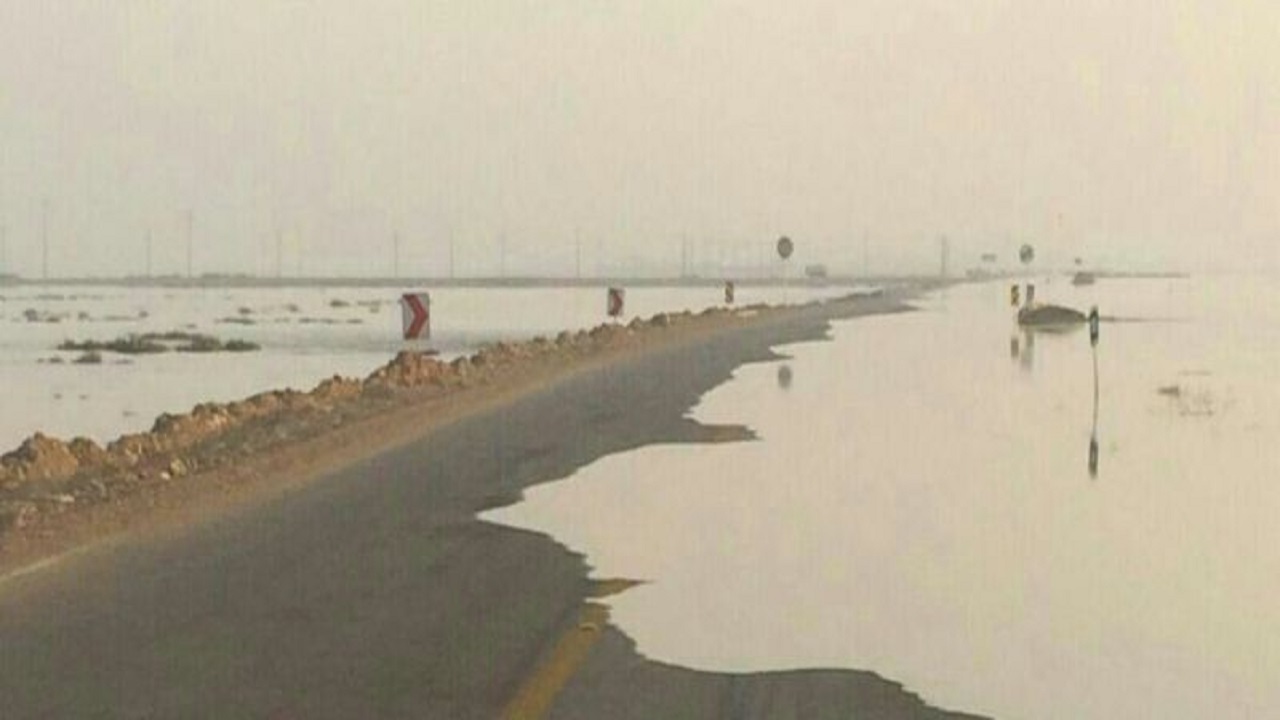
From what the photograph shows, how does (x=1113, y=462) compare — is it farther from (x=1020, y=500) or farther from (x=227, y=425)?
(x=227, y=425)

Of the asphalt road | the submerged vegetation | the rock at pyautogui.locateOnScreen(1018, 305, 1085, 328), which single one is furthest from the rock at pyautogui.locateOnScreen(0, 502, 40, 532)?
the rock at pyautogui.locateOnScreen(1018, 305, 1085, 328)

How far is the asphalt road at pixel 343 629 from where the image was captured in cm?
895

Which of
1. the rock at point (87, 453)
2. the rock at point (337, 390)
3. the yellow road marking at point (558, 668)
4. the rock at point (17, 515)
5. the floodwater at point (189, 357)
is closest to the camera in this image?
the yellow road marking at point (558, 668)

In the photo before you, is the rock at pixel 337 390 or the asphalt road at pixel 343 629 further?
the rock at pixel 337 390

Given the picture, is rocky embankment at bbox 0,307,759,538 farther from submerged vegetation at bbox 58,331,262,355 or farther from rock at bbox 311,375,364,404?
submerged vegetation at bbox 58,331,262,355

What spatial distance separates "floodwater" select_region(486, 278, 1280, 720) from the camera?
10070 mm

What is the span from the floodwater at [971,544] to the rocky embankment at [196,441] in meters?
4.25

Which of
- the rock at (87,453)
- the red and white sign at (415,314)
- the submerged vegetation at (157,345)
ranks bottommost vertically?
the submerged vegetation at (157,345)

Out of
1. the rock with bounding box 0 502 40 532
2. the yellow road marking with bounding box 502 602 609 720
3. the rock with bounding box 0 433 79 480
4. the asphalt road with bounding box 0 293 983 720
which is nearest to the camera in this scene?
the yellow road marking with bounding box 502 602 609 720

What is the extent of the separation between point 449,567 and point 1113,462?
384 inches

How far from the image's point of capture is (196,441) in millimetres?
25391

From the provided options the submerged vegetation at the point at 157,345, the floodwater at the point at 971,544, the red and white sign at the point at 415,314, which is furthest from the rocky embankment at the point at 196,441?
the submerged vegetation at the point at 157,345

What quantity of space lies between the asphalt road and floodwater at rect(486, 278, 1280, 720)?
550 millimetres

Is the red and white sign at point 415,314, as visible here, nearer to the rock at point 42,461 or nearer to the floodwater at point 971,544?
the floodwater at point 971,544
